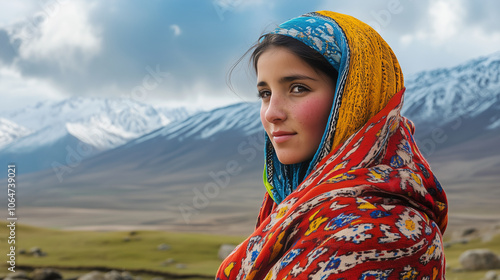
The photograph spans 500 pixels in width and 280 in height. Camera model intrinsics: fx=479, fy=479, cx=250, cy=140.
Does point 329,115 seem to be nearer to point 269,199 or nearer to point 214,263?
point 269,199

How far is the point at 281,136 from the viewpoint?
6.12 ft

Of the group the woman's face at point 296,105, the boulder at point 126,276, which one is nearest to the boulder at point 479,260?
the boulder at point 126,276

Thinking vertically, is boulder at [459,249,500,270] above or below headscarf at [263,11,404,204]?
below

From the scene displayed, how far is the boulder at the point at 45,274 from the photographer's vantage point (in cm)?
980

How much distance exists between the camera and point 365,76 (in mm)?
1792

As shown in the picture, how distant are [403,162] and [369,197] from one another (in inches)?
9.6

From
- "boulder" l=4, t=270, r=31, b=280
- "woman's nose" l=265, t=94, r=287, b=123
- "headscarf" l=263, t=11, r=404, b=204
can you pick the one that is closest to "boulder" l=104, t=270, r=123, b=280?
"boulder" l=4, t=270, r=31, b=280

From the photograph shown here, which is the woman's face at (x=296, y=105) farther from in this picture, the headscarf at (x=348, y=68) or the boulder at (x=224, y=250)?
the boulder at (x=224, y=250)

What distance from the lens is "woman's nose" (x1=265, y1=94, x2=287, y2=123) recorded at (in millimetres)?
1823

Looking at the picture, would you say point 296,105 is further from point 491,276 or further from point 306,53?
point 491,276

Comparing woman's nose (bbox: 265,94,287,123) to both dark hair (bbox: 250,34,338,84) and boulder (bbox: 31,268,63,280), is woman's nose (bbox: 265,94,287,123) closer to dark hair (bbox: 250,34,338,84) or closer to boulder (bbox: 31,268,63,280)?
dark hair (bbox: 250,34,338,84)

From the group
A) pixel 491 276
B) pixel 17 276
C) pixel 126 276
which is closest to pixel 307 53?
pixel 491 276

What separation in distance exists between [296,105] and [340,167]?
31cm

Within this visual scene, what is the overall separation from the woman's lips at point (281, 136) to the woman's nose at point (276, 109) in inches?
2.3
